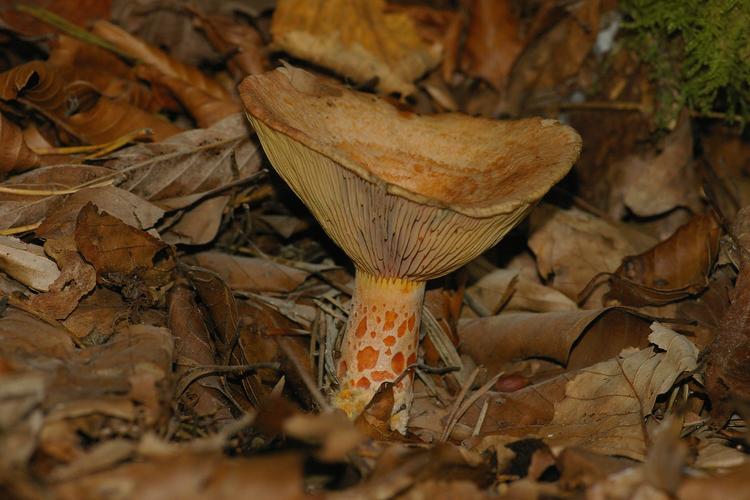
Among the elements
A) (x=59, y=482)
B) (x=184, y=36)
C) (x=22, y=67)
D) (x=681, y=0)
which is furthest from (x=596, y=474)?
(x=184, y=36)

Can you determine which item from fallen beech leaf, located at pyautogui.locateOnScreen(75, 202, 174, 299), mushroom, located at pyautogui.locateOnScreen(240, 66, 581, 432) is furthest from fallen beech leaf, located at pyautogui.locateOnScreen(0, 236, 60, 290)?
mushroom, located at pyautogui.locateOnScreen(240, 66, 581, 432)

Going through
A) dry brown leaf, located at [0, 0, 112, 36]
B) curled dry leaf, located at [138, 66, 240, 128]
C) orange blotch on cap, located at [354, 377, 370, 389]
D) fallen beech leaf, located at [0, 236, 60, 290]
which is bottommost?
orange blotch on cap, located at [354, 377, 370, 389]

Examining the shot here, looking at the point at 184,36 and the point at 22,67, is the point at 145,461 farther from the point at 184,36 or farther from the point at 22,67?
the point at 184,36

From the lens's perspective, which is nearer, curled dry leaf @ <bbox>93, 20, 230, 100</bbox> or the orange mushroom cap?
the orange mushroom cap

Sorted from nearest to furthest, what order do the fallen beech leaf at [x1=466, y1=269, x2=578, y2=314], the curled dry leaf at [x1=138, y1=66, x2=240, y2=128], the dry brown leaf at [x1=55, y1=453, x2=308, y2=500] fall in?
the dry brown leaf at [x1=55, y1=453, x2=308, y2=500]
the fallen beech leaf at [x1=466, y1=269, x2=578, y2=314]
the curled dry leaf at [x1=138, y1=66, x2=240, y2=128]

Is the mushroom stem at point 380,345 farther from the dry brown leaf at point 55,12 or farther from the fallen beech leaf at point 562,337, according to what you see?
the dry brown leaf at point 55,12

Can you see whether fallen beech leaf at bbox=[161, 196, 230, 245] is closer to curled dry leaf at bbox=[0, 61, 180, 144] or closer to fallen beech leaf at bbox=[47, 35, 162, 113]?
curled dry leaf at bbox=[0, 61, 180, 144]
